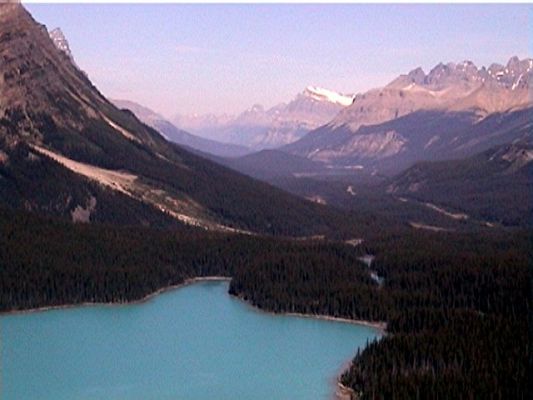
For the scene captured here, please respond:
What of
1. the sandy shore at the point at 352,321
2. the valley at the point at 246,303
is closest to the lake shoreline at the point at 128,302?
the valley at the point at 246,303

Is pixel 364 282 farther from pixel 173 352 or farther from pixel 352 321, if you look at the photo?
pixel 173 352

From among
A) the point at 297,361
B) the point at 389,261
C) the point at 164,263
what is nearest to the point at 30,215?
the point at 164,263

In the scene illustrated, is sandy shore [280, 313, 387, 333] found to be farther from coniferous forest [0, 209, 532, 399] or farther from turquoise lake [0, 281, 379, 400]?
turquoise lake [0, 281, 379, 400]

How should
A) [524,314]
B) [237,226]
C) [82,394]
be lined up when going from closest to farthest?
[82,394] → [524,314] → [237,226]

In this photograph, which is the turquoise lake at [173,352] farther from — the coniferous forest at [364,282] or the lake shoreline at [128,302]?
the coniferous forest at [364,282]

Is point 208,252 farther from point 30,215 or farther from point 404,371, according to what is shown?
point 404,371

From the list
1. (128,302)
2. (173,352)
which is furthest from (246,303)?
(173,352)
